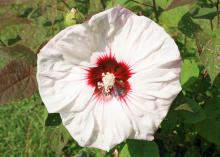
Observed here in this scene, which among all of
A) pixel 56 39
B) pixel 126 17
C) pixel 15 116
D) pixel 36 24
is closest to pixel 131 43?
pixel 126 17

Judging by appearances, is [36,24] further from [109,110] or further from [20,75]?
[109,110]

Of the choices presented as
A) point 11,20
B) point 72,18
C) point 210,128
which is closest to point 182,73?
point 210,128

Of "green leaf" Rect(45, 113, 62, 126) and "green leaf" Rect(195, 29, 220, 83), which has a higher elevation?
"green leaf" Rect(195, 29, 220, 83)

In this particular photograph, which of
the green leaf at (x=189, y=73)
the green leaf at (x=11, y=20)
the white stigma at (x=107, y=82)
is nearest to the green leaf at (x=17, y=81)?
the white stigma at (x=107, y=82)

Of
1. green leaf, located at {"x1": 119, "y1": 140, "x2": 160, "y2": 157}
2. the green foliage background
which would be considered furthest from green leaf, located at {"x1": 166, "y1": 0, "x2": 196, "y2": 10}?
green leaf, located at {"x1": 119, "y1": 140, "x2": 160, "y2": 157}

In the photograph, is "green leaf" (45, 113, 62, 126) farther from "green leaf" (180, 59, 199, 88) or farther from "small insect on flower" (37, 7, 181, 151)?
"green leaf" (180, 59, 199, 88)

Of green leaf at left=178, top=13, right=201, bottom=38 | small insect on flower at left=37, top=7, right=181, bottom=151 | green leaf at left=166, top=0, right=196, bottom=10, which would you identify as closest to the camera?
small insect on flower at left=37, top=7, right=181, bottom=151
